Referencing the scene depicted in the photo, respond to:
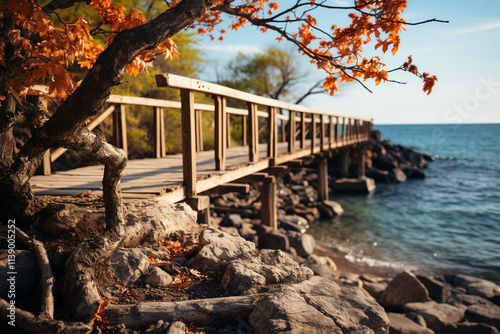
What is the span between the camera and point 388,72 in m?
Answer: 3.61

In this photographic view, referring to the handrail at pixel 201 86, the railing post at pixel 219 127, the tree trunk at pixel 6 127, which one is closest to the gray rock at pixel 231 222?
the handrail at pixel 201 86

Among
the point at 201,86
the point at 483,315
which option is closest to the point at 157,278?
the point at 201,86

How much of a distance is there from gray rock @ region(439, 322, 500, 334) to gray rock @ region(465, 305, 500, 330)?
33.8 inches

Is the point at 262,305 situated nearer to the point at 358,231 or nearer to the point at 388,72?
the point at 388,72

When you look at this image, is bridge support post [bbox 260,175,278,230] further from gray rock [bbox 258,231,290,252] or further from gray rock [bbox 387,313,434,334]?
gray rock [bbox 387,313,434,334]

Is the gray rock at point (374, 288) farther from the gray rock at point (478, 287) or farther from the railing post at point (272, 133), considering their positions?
the railing post at point (272, 133)

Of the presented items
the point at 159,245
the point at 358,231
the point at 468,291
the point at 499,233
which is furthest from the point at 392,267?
the point at 159,245

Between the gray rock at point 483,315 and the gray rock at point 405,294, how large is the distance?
758 millimetres

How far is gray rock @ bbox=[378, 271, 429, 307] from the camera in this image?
7.09 meters

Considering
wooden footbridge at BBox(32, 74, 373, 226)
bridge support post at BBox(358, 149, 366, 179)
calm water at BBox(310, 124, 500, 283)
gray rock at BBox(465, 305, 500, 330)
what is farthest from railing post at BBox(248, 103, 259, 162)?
bridge support post at BBox(358, 149, 366, 179)

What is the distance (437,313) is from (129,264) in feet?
19.0

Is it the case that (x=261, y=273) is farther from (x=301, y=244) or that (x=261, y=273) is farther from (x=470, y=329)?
(x=301, y=244)

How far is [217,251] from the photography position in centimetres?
365

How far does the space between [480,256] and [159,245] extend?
11.4 meters
